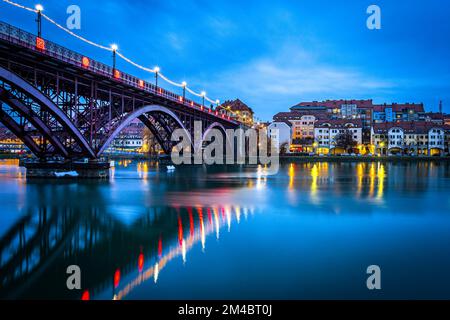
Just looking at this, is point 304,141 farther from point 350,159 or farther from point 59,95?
point 59,95

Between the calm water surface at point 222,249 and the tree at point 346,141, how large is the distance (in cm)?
9817

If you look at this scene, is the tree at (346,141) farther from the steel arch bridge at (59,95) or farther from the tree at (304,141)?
the steel arch bridge at (59,95)

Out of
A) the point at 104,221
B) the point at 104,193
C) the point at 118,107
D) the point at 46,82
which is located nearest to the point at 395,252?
the point at 104,221

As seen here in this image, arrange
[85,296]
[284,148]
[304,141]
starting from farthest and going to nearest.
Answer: [304,141] → [284,148] → [85,296]

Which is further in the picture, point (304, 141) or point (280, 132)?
point (280, 132)

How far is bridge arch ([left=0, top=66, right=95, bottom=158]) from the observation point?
92.1 feet

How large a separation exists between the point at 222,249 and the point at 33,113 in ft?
83.6

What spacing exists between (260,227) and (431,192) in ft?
66.7

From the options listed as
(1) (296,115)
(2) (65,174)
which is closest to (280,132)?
(1) (296,115)

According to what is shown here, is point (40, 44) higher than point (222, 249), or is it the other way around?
point (40, 44)

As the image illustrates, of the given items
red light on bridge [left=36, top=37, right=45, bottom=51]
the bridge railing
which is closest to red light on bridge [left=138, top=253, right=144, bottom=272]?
the bridge railing

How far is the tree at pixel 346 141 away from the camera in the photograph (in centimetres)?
11788

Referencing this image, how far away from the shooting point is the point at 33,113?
3166 centimetres

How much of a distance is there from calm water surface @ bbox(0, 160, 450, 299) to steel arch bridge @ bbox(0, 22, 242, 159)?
10.9 meters
